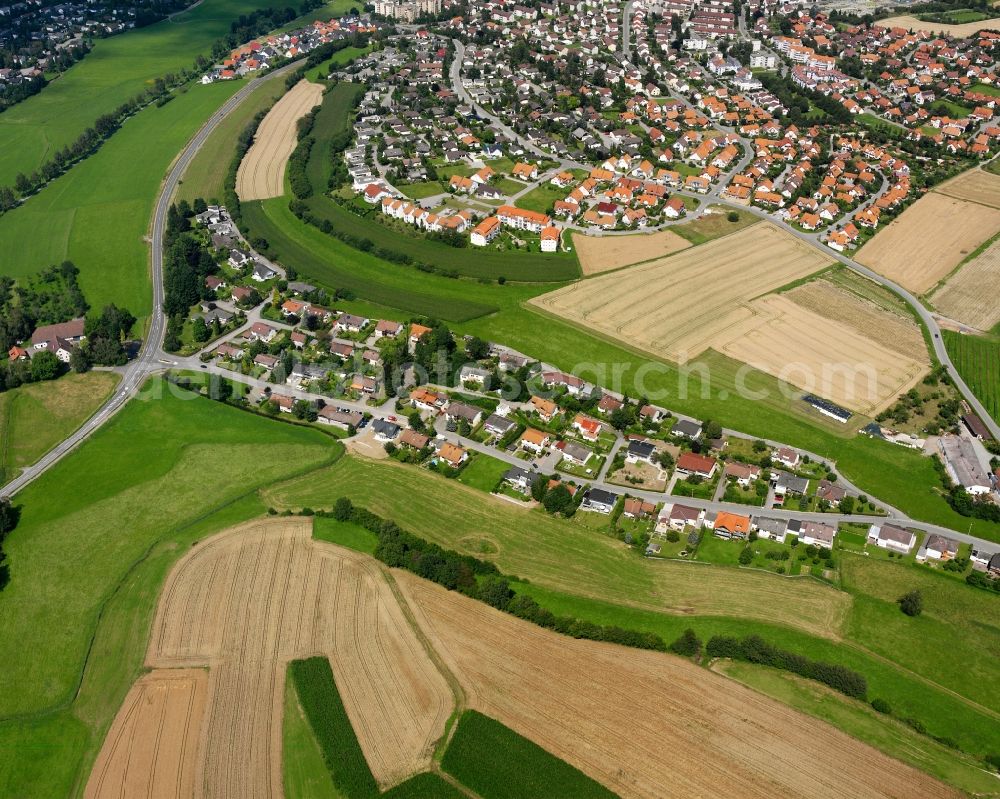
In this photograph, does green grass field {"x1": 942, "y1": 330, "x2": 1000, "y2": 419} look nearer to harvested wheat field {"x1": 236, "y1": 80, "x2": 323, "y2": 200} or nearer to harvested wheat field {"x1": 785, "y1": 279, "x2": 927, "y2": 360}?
harvested wheat field {"x1": 785, "y1": 279, "x2": 927, "y2": 360}

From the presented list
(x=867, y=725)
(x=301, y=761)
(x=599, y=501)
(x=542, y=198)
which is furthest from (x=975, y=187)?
(x=301, y=761)

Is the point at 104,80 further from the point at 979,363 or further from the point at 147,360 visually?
the point at 979,363

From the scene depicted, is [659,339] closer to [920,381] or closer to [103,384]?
[920,381]

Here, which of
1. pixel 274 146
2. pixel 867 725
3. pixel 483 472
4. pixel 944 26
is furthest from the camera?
pixel 944 26

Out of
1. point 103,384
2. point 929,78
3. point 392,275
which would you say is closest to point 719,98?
point 929,78

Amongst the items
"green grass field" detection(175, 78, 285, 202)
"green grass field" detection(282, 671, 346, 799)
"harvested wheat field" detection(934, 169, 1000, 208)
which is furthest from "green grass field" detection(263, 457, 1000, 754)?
"harvested wheat field" detection(934, 169, 1000, 208)

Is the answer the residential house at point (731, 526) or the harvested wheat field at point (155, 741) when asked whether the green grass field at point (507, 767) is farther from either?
the residential house at point (731, 526)

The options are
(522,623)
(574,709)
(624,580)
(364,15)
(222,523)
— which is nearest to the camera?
(574,709)
